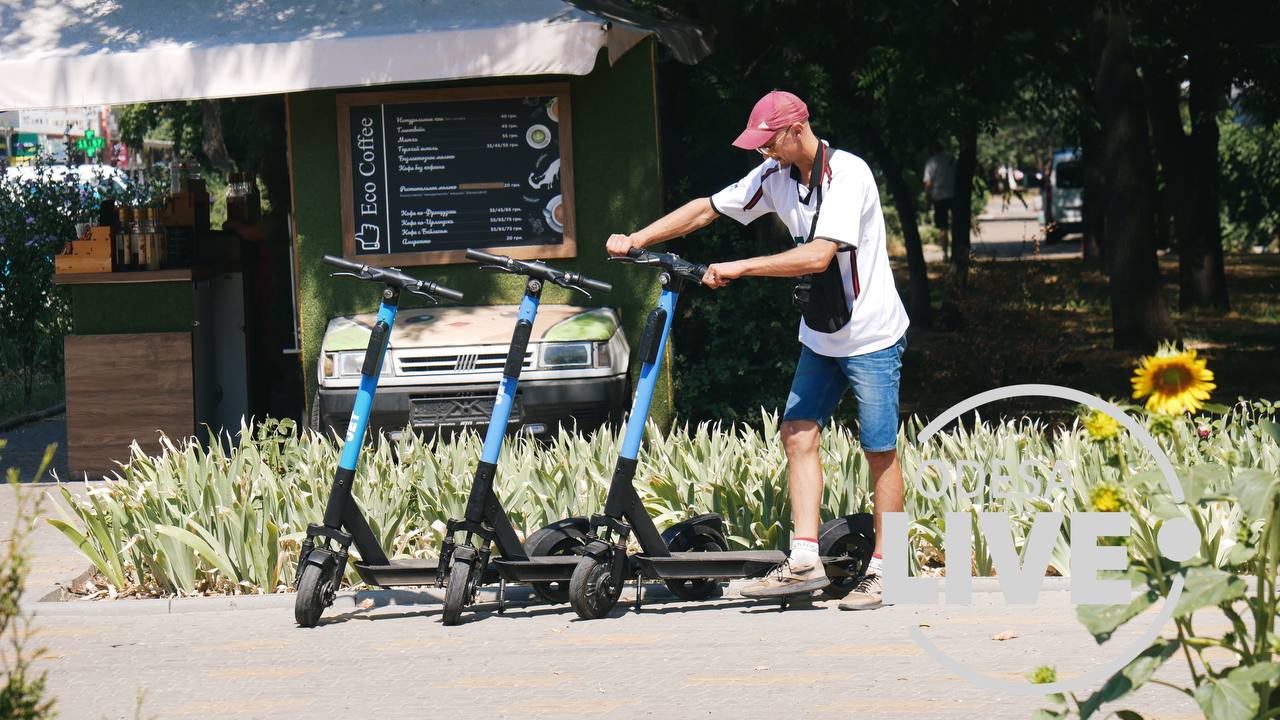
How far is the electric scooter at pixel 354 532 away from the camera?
6.33m

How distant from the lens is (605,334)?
9594mm

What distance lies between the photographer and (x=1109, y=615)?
11.4 feet

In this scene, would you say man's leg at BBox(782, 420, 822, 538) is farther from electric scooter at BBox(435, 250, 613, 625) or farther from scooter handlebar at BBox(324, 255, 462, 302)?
scooter handlebar at BBox(324, 255, 462, 302)

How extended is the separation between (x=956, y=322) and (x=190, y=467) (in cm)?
1157

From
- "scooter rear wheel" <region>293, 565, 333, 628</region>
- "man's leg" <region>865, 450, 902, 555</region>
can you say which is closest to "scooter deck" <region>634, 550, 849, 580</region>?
"man's leg" <region>865, 450, 902, 555</region>

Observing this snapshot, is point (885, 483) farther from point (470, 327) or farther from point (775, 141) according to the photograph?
point (470, 327)

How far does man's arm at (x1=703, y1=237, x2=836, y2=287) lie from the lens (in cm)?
597

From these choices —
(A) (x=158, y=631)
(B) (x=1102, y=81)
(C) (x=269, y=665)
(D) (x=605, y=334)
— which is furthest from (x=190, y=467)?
(B) (x=1102, y=81)

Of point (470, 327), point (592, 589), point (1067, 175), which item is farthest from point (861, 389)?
point (1067, 175)

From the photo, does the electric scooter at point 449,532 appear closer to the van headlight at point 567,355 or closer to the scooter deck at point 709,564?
the scooter deck at point 709,564

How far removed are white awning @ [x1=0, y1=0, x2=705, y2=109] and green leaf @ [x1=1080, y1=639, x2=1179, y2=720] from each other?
6.44 metres

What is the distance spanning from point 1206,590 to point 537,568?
332 cm

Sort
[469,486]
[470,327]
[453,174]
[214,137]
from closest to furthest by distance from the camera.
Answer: [469,486] → [470,327] → [453,174] → [214,137]

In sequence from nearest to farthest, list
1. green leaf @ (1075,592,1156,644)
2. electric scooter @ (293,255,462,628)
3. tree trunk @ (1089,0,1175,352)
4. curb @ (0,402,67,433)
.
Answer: green leaf @ (1075,592,1156,644), electric scooter @ (293,255,462,628), curb @ (0,402,67,433), tree trunk @ (1089,0,1175,352)
